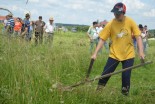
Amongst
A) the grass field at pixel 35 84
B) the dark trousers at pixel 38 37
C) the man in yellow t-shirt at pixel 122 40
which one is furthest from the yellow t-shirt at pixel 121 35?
the dark trousers at pixel 38 37

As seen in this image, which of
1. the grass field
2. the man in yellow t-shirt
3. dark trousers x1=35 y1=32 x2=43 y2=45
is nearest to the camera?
the grass field

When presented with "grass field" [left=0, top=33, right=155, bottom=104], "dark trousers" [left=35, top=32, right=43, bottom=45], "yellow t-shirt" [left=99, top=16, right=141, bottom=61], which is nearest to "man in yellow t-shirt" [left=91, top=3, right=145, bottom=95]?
"yellow t-shirt" [left=99, top=16, right=141, bottom=61]

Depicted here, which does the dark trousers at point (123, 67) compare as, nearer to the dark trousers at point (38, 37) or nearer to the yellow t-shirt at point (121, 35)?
the yellow t-shirt at point (121, 35)

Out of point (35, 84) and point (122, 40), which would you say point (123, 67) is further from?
point (35, 84)

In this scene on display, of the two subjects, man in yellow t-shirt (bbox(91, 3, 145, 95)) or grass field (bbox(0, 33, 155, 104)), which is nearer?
grass field (bbox(0, 33, 155, 104))

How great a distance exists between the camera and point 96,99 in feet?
20.2

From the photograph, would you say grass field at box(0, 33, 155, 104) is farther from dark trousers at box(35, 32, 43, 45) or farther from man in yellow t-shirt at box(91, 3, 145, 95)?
dark trousers at box(35, 32, 43, 45)

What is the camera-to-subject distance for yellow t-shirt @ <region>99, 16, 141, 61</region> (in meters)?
7.14

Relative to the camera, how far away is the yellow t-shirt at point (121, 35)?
7145mm

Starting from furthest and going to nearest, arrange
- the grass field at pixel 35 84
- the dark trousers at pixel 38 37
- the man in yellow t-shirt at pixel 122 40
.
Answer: the dark trousers at pixel 38 37
the man in yellow t-shirt at pixel 122 40
the grass field at pixel 35 84

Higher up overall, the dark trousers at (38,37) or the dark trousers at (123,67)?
the dark trousers at (38,37)

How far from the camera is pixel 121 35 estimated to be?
7.18 meters

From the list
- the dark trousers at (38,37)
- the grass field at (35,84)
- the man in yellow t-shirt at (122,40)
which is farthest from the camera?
the dark trousers at (38,37)

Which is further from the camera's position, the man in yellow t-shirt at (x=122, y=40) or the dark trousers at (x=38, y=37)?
the dark trousers at (x=38, y=37)
